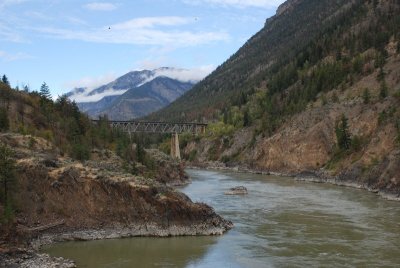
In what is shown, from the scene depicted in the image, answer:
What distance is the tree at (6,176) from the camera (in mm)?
43281

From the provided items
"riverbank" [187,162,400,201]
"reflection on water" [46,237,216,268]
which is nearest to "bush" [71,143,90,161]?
"reflection on water" [46,237,216,268]

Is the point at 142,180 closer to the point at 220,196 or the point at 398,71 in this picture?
the point at 220,196

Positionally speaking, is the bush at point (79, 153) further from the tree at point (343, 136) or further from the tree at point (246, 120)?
the tree at point (246, 120)

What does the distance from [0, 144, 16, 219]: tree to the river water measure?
578cm

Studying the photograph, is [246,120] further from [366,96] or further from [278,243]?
[278,243]

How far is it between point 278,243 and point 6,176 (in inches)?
894

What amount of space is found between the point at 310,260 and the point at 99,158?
44367 mm

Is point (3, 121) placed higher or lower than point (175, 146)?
higher

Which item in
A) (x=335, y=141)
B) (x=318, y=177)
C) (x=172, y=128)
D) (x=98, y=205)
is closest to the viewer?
(x=98, y=205)

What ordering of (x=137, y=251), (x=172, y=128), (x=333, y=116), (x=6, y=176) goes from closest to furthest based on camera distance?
(x=137, y=251) → (x=6, y=176) → (x=333, y=116) → (x=172, y=128)

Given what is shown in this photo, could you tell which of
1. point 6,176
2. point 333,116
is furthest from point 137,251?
point 333,116

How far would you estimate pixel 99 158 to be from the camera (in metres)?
77.4

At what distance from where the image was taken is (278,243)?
4512 cm

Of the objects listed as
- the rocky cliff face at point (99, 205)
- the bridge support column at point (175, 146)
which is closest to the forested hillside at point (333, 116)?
the bridge support column at point (175, 146)
